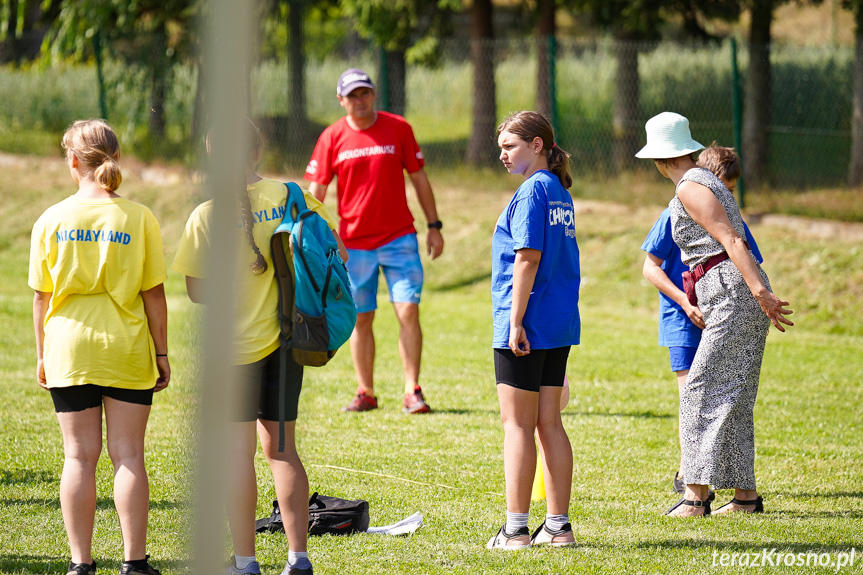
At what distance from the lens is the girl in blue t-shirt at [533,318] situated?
153 inches

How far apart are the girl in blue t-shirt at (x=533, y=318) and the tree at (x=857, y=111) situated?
461 inches

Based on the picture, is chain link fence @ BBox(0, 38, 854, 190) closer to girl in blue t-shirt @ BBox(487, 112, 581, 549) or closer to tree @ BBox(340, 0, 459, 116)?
tree @ BBox(340, 0, 459, 116)

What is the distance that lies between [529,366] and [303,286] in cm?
111

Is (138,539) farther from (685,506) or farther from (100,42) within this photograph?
(100,42)

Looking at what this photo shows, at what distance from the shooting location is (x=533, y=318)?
3939 mm

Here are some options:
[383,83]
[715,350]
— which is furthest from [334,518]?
[383,83]

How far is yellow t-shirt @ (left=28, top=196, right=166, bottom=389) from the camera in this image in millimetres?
3482

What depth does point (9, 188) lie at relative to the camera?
1744cm

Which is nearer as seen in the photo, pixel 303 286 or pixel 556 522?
pixel 303 286

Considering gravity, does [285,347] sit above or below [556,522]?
above

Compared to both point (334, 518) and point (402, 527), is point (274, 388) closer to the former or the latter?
point (334, 518)

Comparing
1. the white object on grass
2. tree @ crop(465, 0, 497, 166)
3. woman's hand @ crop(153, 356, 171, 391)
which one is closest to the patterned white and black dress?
the white object on grass

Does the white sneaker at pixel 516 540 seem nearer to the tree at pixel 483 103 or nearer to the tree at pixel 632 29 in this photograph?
the tree at pixel 632 29

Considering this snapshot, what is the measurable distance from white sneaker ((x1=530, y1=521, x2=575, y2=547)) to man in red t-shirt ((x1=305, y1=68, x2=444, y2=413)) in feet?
8.78
